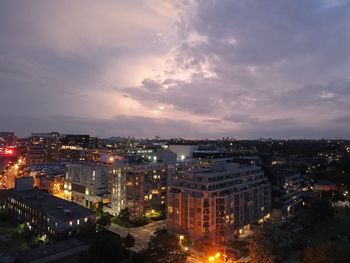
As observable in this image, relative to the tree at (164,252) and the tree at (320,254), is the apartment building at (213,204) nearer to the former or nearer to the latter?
the tree at (164,252)

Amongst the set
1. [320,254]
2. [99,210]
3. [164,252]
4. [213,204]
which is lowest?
[99,210]

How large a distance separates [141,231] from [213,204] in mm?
21589

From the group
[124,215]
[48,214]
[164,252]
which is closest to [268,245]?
[164,252]

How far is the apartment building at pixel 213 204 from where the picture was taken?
61781 mm

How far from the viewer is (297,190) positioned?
316 ft

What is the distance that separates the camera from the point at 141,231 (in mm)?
73062

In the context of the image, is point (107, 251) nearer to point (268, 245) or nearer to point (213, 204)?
point (213, 204)

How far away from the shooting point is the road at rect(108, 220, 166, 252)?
216ft

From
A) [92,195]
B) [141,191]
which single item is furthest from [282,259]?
[92,195]

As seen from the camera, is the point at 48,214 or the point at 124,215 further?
the point at 124,215

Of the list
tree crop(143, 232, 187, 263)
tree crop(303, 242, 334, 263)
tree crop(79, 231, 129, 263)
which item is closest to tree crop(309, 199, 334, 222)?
tree crop(303, 242, 334, 263)

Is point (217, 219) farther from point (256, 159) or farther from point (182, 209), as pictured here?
point (256, 159)

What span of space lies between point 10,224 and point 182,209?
45.3m

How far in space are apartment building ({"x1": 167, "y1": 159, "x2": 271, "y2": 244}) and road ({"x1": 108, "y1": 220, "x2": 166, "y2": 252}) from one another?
654cm
